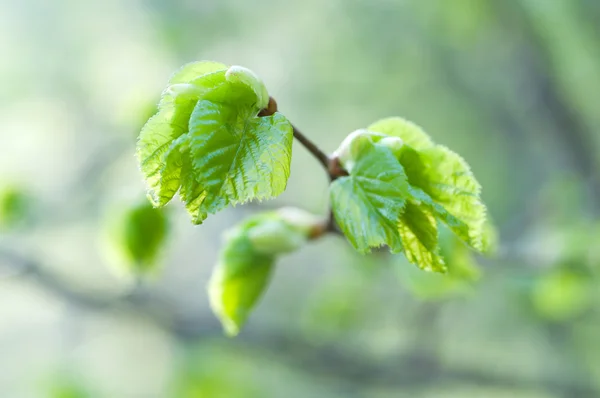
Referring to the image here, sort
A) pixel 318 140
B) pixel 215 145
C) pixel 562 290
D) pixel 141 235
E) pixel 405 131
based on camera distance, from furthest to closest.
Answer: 1. pixel 318 140
2. pixel 562 290
3. pixel 141 235
4. pixel 405 131
5. pixel 215 145

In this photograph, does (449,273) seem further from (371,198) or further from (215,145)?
(215,145)

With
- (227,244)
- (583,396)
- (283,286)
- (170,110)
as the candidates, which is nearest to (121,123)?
(227,244)

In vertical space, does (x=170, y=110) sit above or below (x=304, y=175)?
below

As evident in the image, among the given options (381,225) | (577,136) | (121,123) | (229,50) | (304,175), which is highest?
(229,50)

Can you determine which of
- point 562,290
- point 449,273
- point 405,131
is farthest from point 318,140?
point 405,131

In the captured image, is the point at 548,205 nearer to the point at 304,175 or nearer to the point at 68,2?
the point at 304,175

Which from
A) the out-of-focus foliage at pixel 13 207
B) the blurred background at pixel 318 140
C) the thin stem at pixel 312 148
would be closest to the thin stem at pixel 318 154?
the thin stem at pixel 312 148

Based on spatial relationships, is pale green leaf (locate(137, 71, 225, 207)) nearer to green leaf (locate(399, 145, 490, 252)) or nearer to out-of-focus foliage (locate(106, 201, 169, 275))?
green leaf (locate(399, 145, 490, 252))
